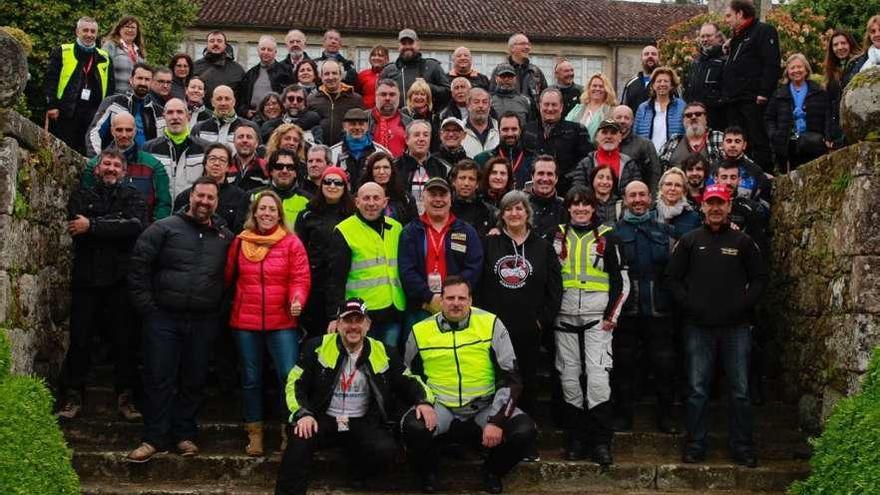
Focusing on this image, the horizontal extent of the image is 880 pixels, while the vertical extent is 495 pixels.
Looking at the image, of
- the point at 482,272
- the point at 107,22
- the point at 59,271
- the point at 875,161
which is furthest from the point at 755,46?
the point at 107,22

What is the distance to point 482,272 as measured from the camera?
7.44 metres

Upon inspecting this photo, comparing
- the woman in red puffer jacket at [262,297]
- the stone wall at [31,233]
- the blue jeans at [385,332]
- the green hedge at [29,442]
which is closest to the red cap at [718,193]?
the blue jeans at [385,332]

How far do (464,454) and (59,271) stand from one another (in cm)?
331

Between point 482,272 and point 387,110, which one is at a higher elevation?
point 387,110

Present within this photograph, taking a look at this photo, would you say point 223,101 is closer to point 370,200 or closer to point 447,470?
point 370,200

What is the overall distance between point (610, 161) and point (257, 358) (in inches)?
145

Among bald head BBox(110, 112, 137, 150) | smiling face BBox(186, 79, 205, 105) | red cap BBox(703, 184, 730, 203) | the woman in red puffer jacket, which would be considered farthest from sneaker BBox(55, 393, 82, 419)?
red cap BBox(703, 184, 730, 203)

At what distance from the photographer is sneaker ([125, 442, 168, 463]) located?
22.6 ft

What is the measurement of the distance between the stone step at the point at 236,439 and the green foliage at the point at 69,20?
15263mm

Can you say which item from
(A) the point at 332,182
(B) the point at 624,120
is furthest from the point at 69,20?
(A) the point at 332,182

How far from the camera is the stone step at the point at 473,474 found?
691 centimetres

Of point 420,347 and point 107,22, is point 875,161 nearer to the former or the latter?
point 420,347

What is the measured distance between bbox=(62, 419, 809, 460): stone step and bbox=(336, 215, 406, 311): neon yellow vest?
120 centimetres

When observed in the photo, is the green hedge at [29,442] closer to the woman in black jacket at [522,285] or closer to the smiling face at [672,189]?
the woman in black jacket at [522,285]
